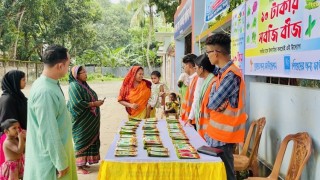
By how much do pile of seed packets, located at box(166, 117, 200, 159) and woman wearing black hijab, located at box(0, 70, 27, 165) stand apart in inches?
63.1

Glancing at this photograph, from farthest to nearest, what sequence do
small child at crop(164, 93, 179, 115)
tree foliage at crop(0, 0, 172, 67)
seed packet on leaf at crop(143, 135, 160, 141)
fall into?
1. tree foliage at crop(0, 0, 172, 67)
2. small child at crop(164, 93, 179, 115)
3. seed packet on leaf at crop(143, 135, 160, 141)

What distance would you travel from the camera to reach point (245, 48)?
4453mm

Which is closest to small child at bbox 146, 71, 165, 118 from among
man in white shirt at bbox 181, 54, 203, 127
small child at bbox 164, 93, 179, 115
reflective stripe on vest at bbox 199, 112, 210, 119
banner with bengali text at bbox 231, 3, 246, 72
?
small child at bbox 164, 93, 179, 115

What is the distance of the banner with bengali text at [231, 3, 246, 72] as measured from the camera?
15.1 feet

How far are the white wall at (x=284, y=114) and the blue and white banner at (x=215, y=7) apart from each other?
1.00 meters

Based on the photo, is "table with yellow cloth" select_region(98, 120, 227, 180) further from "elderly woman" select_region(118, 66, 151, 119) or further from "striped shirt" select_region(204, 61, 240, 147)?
"elderly woman" select_region(118, 66, 151, 119)

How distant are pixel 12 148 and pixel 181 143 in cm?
179

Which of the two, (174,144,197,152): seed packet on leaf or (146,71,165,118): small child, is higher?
(146,71,165,118): small child

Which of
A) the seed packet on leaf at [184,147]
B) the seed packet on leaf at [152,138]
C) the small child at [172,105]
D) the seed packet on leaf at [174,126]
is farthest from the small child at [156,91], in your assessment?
the seed packet on leaf at [184,147]

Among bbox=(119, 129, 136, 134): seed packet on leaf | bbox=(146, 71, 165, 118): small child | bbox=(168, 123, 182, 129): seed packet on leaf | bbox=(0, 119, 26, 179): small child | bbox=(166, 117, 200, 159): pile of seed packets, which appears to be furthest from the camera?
bbox=(146, 71, 165, 118): small child

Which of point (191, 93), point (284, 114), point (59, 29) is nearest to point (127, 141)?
point (284, 114)

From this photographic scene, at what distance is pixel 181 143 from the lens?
10.0 ft

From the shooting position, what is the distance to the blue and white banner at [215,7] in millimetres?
4848

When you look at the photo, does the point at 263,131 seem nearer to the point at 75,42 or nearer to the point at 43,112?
the point at 43,112
